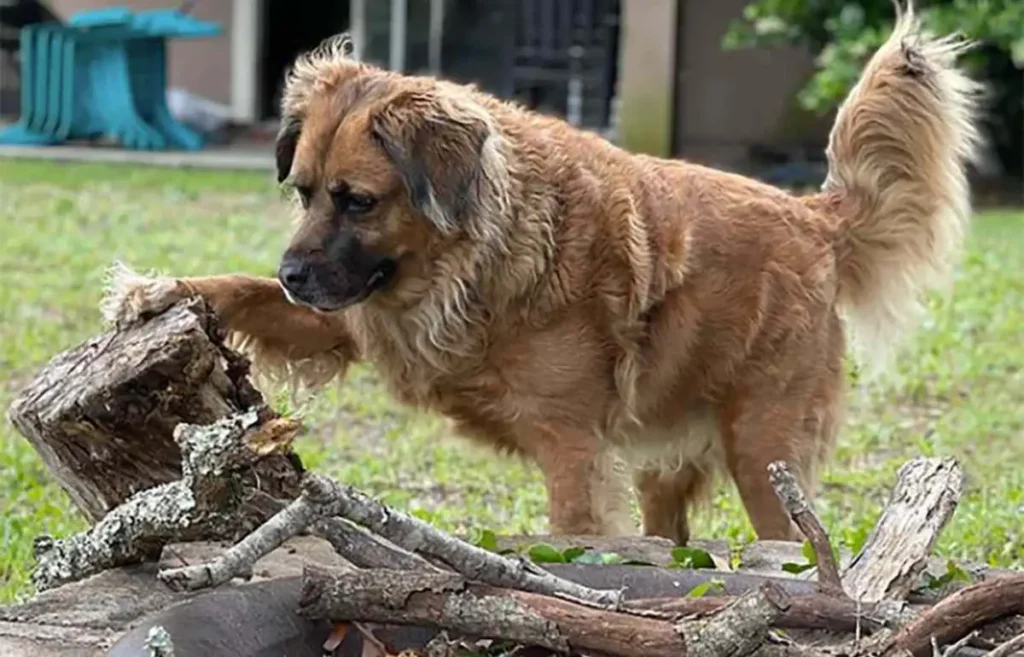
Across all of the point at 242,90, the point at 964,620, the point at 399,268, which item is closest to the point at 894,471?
the point at 399,268

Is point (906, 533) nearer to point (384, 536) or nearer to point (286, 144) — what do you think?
point (384, 536)

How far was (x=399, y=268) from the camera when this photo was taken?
449 cm

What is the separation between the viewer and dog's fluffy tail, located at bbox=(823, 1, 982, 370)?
5.24 meters

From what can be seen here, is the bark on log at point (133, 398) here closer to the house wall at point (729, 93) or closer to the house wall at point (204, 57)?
the house wall at point (729, 93)

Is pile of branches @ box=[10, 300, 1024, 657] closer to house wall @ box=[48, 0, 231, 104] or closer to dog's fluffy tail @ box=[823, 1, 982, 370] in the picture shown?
dog's fluffy tail @ box=[823, 1, 982, 370]

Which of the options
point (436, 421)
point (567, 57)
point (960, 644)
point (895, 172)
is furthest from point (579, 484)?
point (567, 57)

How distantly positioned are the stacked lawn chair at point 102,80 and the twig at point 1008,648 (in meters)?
15.9

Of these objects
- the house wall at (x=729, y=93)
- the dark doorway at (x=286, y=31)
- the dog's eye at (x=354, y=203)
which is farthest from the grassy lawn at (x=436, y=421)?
the dark doorway at (x=286, y=31)

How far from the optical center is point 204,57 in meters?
21.9

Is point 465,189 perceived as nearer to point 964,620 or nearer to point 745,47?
point 964,620

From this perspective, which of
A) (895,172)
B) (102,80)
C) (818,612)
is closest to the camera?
(818,612)

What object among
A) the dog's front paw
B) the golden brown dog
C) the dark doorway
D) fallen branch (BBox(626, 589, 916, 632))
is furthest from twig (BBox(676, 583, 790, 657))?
the dark doorway

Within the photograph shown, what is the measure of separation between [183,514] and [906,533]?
1348 millimetres

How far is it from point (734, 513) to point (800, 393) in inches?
36.7
